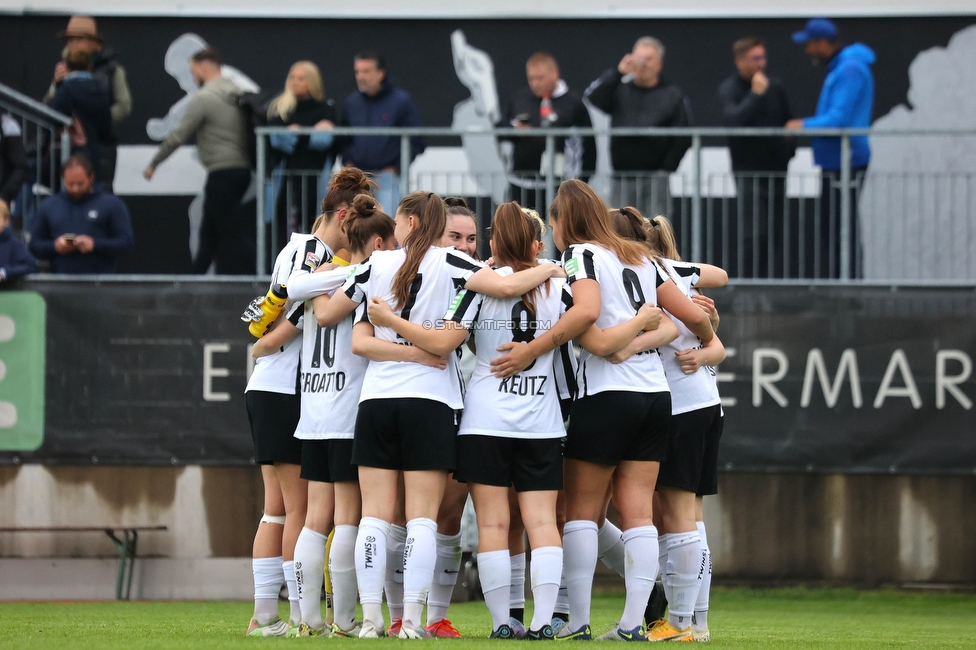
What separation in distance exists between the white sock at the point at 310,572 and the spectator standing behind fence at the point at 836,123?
5382 mm

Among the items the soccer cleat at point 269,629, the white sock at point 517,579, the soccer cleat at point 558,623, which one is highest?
the white sock at point 517,579

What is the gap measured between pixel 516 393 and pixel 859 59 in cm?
595

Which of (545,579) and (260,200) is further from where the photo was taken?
(260,200)

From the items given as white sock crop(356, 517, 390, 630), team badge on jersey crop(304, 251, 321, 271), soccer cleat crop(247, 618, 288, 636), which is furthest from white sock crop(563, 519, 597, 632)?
team badge on jersey crop(304, 251, 321, 271)

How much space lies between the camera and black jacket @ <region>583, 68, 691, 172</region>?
997 centimetres

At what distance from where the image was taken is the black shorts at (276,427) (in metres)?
5.98

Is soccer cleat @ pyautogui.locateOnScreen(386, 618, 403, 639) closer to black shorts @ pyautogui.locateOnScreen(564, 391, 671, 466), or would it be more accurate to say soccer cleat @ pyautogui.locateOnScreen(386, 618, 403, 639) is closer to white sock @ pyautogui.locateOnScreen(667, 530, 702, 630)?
black shorts @ pyautogui.locateOnScreen(564, 391, 671, 466)

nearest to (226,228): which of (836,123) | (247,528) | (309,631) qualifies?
(247,528)

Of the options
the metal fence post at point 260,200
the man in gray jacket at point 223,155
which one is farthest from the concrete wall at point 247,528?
the man in gray jacket at point 223,155

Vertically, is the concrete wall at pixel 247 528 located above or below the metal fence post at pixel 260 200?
below

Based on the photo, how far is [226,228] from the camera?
1055 centimetres

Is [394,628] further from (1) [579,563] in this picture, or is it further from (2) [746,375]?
(2) [746,375]

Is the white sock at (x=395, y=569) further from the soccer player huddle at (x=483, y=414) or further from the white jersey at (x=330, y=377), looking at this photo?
the white jersey at (x=330, y=377)

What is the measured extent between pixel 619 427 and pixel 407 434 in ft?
2.89
